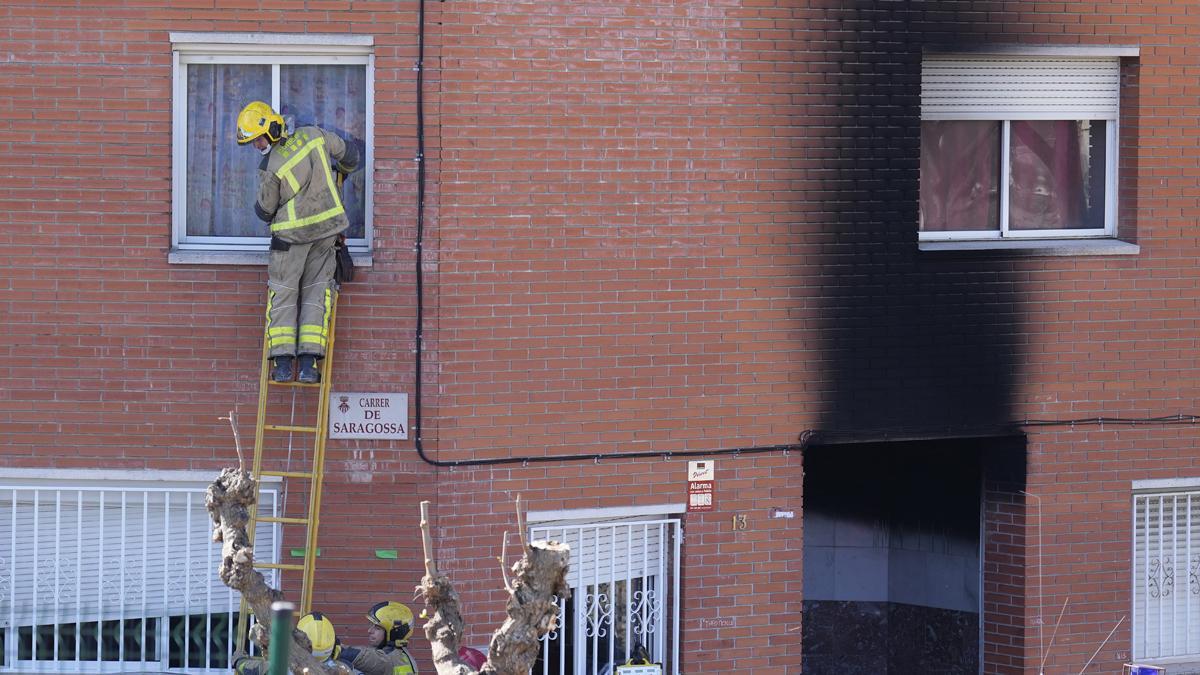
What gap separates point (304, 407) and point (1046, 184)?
5.28 meters

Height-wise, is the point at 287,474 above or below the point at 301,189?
below

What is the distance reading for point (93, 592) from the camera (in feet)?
35.3

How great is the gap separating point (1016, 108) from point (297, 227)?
4.93 m

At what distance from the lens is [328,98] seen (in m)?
10.7

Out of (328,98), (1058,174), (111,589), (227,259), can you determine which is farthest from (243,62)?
(1058,174)

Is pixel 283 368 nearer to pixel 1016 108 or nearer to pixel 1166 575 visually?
pixel 1016 108

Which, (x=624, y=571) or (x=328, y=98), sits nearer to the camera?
(x=328, y=98)

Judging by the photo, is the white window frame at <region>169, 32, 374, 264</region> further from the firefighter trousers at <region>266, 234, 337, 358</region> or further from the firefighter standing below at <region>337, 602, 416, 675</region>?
the firefighter standing below at <region>337, 602, 416, 675</region>

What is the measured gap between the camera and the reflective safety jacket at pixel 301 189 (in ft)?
33.2

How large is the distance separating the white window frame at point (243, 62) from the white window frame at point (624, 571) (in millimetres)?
2280

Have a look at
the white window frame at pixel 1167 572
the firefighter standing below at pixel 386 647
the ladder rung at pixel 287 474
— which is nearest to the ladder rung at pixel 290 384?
the ladder rung at pixel 287 474

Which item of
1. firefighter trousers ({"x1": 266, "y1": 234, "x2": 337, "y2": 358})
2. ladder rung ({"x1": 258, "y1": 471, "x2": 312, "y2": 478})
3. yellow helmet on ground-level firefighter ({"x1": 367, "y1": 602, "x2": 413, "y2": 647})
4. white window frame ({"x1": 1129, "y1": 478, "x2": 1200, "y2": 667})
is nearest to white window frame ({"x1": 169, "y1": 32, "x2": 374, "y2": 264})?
firefighter trousers ({"x1": 266, "y1": 234, "x2": 337, "y2": 358})

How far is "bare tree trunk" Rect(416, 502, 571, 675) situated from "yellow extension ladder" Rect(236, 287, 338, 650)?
2.00 m

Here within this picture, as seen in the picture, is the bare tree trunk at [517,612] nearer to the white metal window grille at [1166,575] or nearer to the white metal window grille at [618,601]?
the white metal window grille at [618,601]
